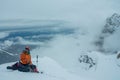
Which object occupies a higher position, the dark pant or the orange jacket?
the orange jacket

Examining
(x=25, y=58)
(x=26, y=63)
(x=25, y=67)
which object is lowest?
(x=25, y=67)

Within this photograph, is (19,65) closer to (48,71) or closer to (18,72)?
(18,72)

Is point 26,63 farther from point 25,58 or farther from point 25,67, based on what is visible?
point 25,58

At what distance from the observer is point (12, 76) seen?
29844mm

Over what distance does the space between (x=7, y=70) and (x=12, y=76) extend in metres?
3.94

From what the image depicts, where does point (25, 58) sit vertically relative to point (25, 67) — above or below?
above

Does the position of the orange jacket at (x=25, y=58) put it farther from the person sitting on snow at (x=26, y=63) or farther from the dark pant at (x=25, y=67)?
the dark pant at (x=25, y=67)

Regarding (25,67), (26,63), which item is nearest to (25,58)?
(26,63)

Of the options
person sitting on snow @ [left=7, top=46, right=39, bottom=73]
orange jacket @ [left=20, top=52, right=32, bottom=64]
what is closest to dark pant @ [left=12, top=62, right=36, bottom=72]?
person sitting on snow @ [left=7, top=46, right=39, bottom=73]

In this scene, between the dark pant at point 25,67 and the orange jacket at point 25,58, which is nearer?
the orange jacket at point 25,58

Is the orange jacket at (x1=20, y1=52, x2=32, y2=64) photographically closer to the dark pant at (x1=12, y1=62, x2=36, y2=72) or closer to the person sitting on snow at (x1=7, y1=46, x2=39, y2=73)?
the person sitting on snow at (x1=7, y1=46, x2=39, y2=73)

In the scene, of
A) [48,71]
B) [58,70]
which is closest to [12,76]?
[48,71]

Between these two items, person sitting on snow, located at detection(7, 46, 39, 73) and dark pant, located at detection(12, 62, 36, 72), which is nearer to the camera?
person sitting on snow, located at detection(7, 46, 39, 73)

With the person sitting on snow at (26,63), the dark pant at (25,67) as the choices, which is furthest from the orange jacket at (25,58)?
the dark pant at (25,67)
